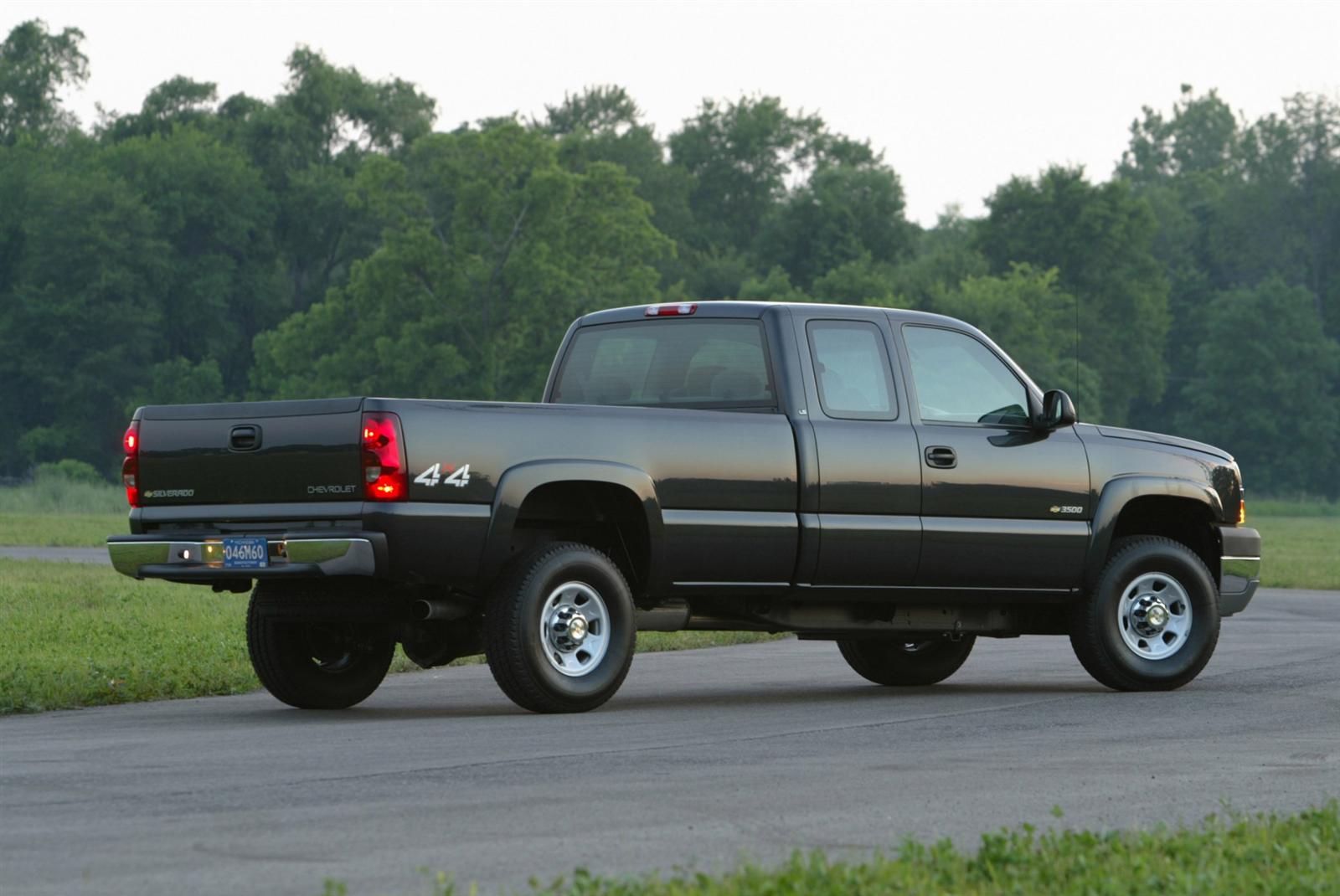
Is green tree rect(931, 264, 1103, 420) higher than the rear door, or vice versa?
green tree rect(931, 264, 1103, 420)

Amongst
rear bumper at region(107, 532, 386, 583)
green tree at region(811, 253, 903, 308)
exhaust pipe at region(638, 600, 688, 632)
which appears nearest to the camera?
rear bumper at region(107, 532, 386, 583)

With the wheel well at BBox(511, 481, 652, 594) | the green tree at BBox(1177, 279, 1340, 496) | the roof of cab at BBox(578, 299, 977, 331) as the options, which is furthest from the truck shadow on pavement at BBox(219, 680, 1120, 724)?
the green tree at BBox(1177, 279, 1340, 496)

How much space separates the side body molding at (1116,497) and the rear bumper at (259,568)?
4577 millimetres

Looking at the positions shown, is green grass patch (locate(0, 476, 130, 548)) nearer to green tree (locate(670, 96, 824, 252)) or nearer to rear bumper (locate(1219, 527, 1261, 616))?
rear bumper (locate(1219, 527, 1261, 616))

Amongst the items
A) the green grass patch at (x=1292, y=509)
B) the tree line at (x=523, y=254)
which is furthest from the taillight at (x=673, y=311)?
the green grass patch at (x=1292, y=509)

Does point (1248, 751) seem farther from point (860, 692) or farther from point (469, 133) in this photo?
point (469, 133)

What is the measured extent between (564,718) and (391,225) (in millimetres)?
81688

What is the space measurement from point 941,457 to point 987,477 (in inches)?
13.3

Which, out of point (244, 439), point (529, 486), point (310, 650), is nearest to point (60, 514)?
point (310, 650)

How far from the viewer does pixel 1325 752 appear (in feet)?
31.3

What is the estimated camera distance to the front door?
1230cm

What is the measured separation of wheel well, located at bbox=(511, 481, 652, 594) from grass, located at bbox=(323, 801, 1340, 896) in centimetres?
463

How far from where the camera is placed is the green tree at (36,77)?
10112 cm

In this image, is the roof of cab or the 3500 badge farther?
the roof of cab
